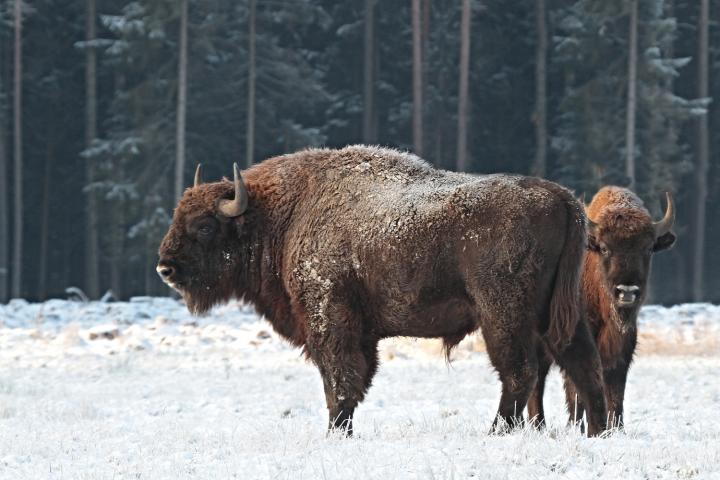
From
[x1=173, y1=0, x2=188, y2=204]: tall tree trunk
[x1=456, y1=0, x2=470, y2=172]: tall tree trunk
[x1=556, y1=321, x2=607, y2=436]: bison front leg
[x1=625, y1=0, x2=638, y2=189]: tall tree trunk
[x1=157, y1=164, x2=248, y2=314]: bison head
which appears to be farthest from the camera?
[x1=456, y1=0, x2=470, y2=172]: tall tree trunk

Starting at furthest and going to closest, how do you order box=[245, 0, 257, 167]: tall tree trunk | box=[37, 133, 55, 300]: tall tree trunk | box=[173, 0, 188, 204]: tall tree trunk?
1. box=[37, 133, 55, 300]: tall tree trunk
2. box=[245, 0, 257, 167]: tall tree trunk
3. box=[173, 0, 188, 204]: tall tree trunk

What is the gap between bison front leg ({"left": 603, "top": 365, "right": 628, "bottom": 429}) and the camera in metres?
8.84

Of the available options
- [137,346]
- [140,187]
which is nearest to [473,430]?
[137,346]

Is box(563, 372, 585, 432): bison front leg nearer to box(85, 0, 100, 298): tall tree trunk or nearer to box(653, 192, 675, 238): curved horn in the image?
box(653, 192, 675, 238): curved horn

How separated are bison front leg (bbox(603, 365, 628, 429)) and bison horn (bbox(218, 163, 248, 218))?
3330mm

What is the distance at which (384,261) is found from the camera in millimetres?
7945

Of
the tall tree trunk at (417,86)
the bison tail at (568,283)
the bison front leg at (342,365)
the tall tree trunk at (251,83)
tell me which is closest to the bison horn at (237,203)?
the bison front leg at (342,365)

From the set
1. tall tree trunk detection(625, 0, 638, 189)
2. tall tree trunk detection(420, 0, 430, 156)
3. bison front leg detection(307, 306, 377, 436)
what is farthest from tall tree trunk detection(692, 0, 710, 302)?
bison front leg detection(307, 306, 377, 436)

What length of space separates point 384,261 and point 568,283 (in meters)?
1.35

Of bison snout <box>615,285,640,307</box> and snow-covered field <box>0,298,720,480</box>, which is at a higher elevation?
bison snout <box>615,285,640,307</box>

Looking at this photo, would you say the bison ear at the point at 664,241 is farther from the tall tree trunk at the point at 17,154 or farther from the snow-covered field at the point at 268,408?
the tall tree trunk at the point at 17,154

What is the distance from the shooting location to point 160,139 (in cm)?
3591

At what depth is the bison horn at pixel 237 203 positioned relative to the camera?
880 centimetres

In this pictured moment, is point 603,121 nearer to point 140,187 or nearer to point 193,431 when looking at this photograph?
point 140,187
